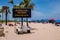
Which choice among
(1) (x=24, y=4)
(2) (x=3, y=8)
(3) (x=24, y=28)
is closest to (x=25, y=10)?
(3) (x=24, y=28)

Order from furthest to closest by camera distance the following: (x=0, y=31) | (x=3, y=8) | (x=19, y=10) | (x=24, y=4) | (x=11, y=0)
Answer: (x=3, y=8) → (x=11, y=0) → (x=24, y=4) → (x=19, y=10) → (x=0, y=31)

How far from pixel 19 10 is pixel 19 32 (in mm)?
5200

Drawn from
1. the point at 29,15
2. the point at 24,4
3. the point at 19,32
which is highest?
the point at 24,4

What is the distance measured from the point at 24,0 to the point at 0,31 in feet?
56.0

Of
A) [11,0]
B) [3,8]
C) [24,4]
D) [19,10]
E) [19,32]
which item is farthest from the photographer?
[3,8]

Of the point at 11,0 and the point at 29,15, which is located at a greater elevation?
the point at 11,0

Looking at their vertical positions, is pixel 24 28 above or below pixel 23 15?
below

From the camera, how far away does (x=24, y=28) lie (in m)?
27.0

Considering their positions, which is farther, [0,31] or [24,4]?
[24,4]

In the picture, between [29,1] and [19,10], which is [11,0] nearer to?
[29,1]

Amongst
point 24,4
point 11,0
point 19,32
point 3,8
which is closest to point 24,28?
point 19,32

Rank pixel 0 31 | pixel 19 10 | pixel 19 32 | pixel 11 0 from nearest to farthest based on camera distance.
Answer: pixel 0 31 < pixel 19 32 < pixel 19 10 < pixel 11 0

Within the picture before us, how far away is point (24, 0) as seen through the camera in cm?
3731

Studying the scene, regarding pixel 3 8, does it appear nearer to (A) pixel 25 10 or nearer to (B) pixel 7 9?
(B) pixel 7 9
